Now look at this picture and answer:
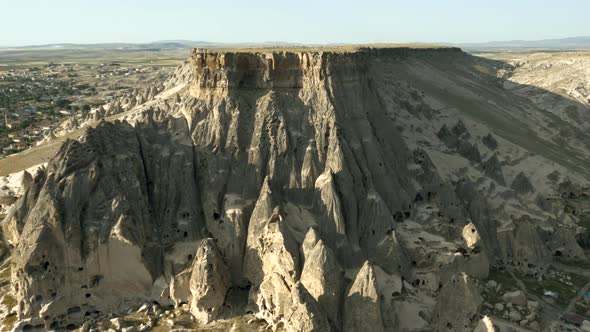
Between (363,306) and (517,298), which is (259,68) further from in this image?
(517,298)

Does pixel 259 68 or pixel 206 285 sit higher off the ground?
pixel 259 68

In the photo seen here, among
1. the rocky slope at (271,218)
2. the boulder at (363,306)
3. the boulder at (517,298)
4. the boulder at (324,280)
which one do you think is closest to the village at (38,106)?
the rocky slope at (271,218)

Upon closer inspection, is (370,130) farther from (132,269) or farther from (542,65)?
(542,65)

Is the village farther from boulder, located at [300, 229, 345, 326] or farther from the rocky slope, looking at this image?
boulder, located at [300, 229, 345, 326]

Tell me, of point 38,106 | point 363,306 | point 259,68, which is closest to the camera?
point 363,306

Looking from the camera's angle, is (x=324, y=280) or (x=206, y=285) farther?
(x=206, y=285)

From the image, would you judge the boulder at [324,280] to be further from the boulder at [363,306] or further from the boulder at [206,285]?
the boulder at [206,285]

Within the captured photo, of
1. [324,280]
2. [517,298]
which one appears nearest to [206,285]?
[324,280]

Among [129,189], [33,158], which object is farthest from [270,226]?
[33,158]
